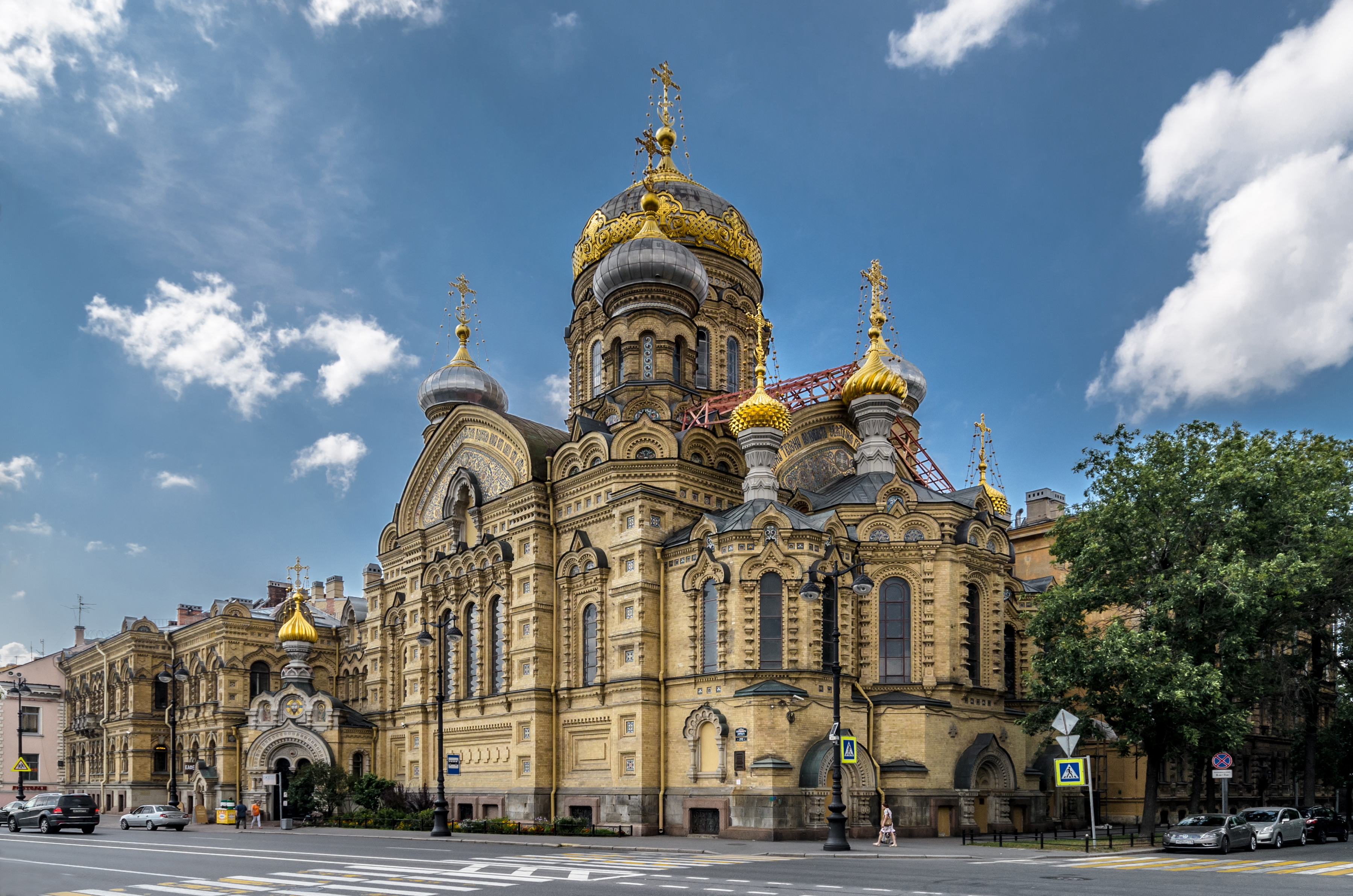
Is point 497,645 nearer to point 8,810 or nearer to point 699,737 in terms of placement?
point 699,737

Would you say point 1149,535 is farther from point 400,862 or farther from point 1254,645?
point 400,862

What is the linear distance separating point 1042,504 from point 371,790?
106 feet

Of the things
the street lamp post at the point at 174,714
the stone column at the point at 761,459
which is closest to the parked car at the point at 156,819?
the street lamp post at the point at 174,714

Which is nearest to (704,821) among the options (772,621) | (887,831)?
(772,621)

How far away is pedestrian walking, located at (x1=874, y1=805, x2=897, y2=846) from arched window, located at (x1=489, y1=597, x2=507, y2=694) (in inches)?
569

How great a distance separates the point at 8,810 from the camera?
38.0 m

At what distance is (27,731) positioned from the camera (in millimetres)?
68312

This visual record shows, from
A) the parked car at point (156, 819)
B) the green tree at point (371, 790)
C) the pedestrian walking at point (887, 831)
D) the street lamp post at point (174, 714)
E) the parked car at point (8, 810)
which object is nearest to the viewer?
the pedestrian walking at point (887, 831)

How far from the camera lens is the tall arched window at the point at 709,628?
1258 inches

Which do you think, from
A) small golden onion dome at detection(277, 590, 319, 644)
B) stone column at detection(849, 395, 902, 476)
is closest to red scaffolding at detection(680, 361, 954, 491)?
stone column at detection(849, 395, 902, 476)

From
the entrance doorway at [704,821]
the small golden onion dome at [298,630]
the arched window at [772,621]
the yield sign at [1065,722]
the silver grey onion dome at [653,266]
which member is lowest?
the entrance doorway at [704,821]

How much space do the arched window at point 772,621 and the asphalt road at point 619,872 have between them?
5181mm

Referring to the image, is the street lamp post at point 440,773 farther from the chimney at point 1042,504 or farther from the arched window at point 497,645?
the chimney at point 1042,504

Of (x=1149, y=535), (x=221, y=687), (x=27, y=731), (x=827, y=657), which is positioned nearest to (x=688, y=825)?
(x=827, y=657)
